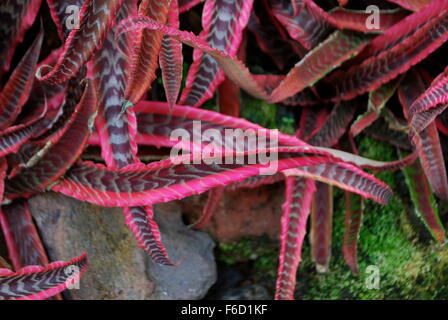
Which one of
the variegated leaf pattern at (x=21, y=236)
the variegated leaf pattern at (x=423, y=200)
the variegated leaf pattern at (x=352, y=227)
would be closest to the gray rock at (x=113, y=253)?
the variegated leaf pattern at (x=21, y=236)

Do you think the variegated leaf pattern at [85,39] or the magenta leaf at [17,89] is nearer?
the variegated leaf pattern at [85,39]

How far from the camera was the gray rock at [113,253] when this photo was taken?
0.72 meters

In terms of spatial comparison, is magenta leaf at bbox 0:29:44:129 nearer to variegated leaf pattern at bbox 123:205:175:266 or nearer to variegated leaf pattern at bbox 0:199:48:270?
variegated leaf pattern at bbox 0:199:48:270

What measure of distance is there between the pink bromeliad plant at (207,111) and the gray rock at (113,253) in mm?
33

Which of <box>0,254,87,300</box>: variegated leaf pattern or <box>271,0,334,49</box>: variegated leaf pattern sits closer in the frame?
<box>0,254,87,300</box>: variegated leaf pattern

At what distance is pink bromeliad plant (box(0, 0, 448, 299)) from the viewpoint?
582mm

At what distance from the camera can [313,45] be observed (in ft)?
2.47

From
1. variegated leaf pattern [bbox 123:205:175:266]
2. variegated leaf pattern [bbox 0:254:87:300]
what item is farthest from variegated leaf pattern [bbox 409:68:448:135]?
variegated leaf pattern [bbox 0:254:87:300]

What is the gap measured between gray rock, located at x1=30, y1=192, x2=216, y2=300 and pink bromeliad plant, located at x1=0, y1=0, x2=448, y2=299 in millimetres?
33

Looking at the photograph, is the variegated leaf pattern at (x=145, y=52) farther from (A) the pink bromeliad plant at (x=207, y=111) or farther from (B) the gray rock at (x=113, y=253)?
(B) the gray rock at (x=113, y=253)

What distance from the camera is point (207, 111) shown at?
67 centimetres

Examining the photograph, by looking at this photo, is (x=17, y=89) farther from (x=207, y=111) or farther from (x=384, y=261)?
(x=384, y=261)

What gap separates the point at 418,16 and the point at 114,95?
44 centimetres

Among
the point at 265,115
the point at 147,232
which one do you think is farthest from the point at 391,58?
the point at 147,232
